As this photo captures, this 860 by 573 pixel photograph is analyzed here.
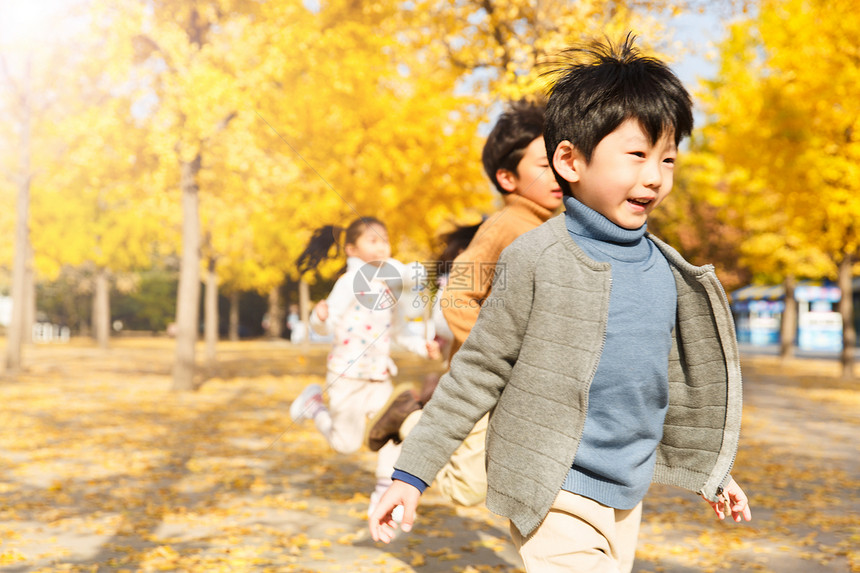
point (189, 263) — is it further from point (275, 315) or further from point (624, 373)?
point (275, 315)

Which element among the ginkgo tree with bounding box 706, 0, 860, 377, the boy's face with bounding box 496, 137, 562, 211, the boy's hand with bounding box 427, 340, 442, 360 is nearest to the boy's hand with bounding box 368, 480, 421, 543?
the boy's face with bounding box 496, 137, 562, 211

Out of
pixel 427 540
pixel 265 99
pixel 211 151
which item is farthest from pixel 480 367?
pixel 211 151

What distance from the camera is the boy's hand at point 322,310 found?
426cm

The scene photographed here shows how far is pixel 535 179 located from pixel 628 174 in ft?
3.40

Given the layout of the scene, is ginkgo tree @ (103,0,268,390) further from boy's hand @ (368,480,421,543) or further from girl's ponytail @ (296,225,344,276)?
boy's hand @ (368,480,421,543)

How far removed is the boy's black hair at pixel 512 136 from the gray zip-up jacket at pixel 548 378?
Result: 1007 millimetres

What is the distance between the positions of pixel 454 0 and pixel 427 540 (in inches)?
324

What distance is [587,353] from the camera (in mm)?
1774

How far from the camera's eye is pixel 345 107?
5590 millimetres

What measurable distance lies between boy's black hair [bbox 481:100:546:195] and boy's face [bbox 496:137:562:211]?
0.07 feet

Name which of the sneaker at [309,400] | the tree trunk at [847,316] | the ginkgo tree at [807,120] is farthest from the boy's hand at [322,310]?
the tree trunk at [847,316]

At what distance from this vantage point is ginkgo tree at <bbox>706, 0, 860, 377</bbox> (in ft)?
40.7

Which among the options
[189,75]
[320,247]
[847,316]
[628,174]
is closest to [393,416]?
[320,247]

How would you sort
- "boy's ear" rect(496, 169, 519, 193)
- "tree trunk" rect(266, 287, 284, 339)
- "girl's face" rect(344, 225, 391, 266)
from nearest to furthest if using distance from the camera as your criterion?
"boy's ear" rect(496, 169, 519, 193) < "girl's face" rect(344, 225, 391, 266) < "tree trunk" rect(266, 287, 284, 339)
